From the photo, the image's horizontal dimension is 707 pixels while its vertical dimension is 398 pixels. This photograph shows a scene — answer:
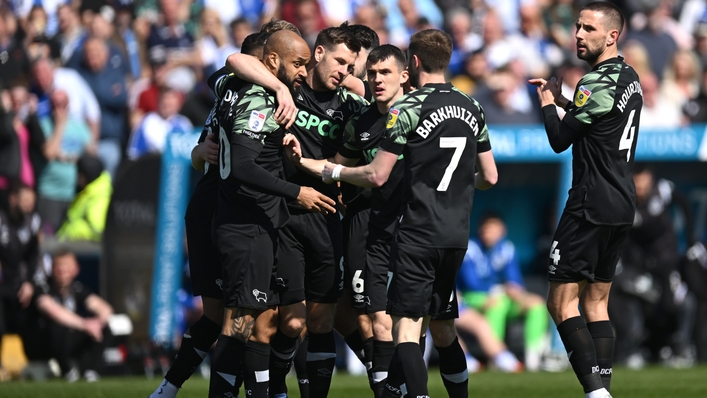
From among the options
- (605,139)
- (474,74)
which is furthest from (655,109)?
(605,139)

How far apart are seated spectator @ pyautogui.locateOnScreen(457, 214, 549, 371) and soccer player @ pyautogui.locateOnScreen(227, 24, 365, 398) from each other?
6.01m

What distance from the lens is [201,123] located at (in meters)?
14.7

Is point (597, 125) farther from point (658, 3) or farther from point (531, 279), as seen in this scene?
point (658, 3)

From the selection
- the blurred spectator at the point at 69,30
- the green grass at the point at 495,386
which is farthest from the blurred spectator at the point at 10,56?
the green grass at the point at 495,386

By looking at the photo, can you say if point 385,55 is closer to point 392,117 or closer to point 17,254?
point 392,117

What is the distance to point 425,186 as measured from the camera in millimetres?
6996

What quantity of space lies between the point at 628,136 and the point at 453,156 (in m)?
1.36

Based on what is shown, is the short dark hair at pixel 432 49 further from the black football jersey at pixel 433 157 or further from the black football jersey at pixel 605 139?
the black football jersey at pixel 605 139

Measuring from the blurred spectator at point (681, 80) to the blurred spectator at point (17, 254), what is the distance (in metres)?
8.65

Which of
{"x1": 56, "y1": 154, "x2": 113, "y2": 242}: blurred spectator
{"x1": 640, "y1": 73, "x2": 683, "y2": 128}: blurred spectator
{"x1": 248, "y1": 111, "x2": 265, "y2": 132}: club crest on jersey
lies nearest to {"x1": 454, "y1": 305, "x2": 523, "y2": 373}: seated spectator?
{"x1": 640, "y1": 73, "x2": 683, "y2": 128}: blurred spectator

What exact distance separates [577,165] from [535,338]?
6424 millimetres

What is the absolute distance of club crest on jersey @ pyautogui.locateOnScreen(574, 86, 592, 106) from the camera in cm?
748

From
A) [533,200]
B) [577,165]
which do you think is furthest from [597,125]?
[533,200]

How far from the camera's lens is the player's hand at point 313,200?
23.6 ft
